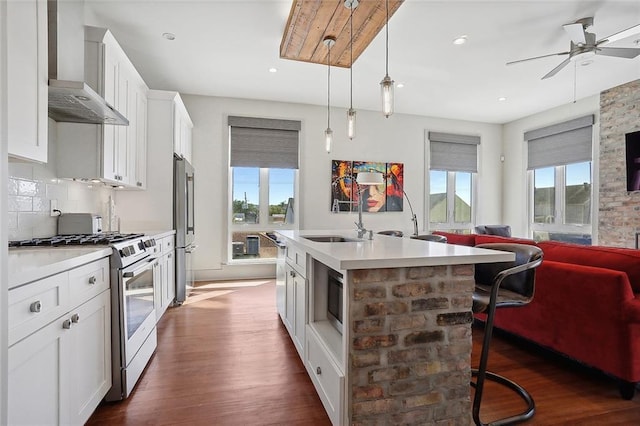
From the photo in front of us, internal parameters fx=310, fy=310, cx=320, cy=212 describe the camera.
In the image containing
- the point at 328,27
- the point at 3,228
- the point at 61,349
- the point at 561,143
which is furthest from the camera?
the point at 561,143

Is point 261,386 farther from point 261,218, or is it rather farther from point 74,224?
point 261,218

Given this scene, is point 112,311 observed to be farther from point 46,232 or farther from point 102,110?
point 102,110

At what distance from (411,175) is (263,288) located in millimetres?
3511

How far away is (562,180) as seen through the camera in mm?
5508

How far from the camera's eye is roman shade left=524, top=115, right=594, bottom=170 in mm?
5059

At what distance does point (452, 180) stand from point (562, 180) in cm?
181

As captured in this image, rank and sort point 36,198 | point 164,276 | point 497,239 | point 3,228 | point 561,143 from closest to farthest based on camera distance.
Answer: point 3,228 < point 36,198 < point 497,239 < point 164,276 < point 561,143

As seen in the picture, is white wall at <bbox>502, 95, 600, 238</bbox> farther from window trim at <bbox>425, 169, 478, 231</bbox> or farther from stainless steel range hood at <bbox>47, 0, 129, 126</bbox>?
stainless steel range hood at <bbox>47, 0, 129, 126</bbox>

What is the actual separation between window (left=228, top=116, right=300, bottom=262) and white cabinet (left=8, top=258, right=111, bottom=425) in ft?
11.2

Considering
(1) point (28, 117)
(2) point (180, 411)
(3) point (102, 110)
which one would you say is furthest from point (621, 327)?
(3) point (102, 110)

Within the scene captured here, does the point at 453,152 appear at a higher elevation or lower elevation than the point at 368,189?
higher

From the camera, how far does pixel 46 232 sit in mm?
2279

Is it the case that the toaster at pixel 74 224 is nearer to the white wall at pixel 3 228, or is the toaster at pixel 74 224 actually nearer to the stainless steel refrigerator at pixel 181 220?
the stainless steel refrigerator at pixel 181 220

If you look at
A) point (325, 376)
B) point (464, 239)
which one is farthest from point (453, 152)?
point (325, 376)
